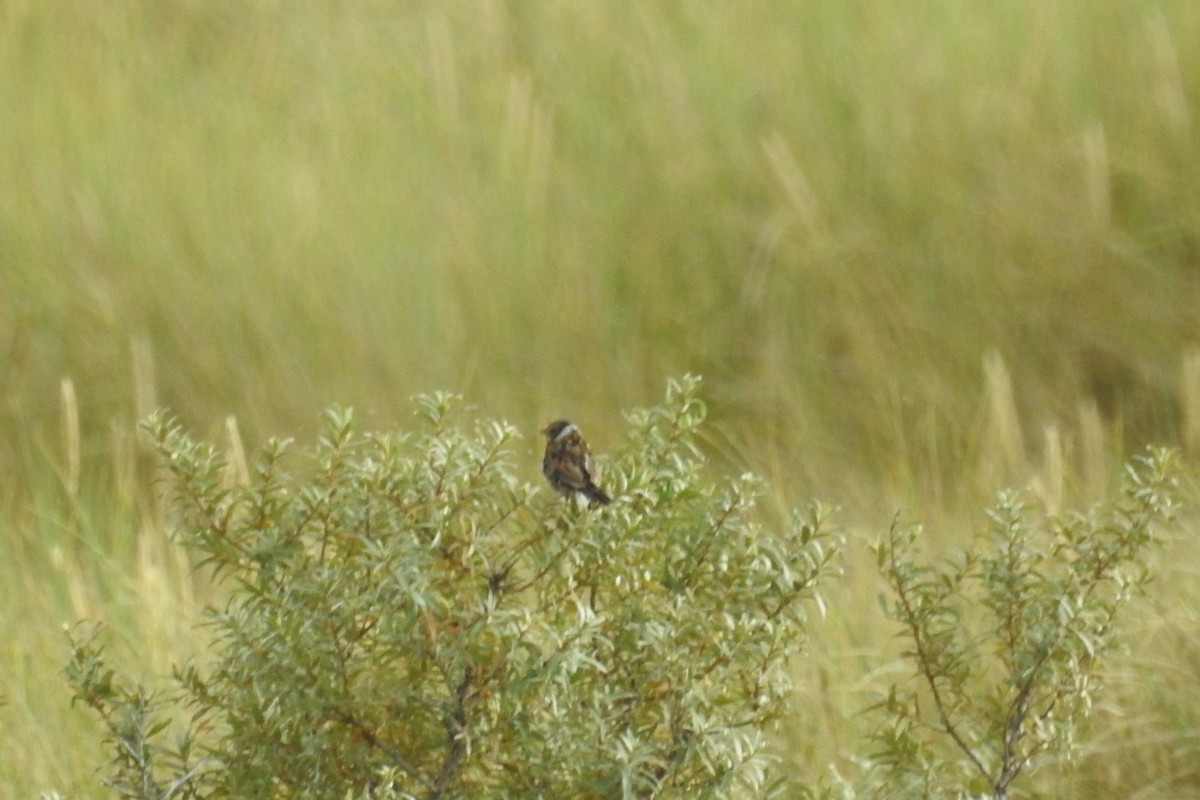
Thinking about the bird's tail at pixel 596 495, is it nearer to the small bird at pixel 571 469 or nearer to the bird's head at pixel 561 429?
the small bird at pixel 571 469

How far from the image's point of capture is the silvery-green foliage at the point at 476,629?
226cm

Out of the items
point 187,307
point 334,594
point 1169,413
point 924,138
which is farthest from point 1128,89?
point 334,594

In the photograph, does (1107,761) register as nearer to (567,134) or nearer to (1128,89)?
(1128,89)

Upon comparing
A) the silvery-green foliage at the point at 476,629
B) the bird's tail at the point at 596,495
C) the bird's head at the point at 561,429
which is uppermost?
the bird's head at the point at 561,429

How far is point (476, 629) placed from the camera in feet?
7.20

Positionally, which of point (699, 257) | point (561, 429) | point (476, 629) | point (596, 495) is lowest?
point (476, 629)

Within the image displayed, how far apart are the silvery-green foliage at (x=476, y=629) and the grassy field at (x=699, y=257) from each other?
86.4 inches

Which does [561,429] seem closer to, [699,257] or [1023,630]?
[1023,630]

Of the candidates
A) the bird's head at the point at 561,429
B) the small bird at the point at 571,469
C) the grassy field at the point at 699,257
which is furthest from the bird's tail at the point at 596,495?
the grassy field at the point at 699,257

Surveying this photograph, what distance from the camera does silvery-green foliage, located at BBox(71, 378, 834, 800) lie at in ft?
7.41

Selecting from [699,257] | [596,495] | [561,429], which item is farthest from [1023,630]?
[699,257]

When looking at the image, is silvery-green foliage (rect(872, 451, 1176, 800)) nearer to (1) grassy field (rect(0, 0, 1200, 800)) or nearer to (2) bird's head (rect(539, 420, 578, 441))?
(2) bird's head (rect(539, 420, 578, 441))

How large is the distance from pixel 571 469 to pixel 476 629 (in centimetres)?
36

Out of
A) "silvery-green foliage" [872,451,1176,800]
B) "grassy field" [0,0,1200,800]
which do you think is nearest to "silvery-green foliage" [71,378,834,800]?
"silvery-green foliage" [872,451,1176,800]
